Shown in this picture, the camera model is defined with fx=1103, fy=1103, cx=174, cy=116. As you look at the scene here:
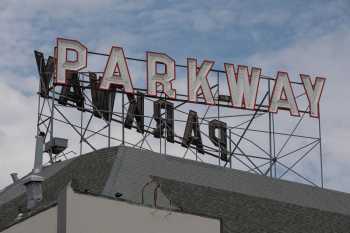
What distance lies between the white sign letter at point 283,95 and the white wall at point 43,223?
24.3 metres

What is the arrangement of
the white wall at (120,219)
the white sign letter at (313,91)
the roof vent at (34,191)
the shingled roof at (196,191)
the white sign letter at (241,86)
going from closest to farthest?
the white wall at (120,219) → the roof vent at (34,191) → the shingled roof at (196,191) → the white sign letter at (241,86) → the white sign letter at (313,91)

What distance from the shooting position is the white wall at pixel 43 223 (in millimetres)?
46375

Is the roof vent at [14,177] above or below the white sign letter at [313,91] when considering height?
below

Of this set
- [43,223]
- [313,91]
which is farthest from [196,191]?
[313,91]

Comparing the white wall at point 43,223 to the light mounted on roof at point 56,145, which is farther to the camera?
the light mounted on roof at point 56,145

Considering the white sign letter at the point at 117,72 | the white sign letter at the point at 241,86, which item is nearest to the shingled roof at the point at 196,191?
the white sign letter at the point at 117,72

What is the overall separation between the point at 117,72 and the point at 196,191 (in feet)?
30.6

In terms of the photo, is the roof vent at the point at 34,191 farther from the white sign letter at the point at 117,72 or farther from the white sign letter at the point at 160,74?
the white sign letter at the point at 160,74

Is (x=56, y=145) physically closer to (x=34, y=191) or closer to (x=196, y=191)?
(x=34, y=191)

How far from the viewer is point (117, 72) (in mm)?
62344

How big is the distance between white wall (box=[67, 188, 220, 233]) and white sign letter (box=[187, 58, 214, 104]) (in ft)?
55.2

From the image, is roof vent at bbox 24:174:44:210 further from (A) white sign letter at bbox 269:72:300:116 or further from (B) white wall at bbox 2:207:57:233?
(A) white sign letter at bbox 269:72:300:116

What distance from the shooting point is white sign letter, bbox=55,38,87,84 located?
61031mm

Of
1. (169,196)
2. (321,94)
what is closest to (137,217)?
(169,196)
